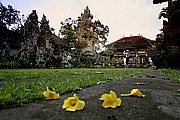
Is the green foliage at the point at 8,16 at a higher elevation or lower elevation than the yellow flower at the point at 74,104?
higher

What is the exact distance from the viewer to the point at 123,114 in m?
1.05

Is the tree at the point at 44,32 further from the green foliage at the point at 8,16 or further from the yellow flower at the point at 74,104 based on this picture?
the yellow flower at the point at 74,104

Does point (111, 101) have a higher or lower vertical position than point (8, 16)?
lower

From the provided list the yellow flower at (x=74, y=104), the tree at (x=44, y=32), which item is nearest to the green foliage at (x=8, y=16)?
Answer: the tree at (x=44, y=32)

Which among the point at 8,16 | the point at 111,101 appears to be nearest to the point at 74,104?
the point at 111,101

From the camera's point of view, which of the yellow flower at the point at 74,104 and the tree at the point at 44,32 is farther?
the tree at the point at 44,32

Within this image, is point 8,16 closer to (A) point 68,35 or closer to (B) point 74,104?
(A) point 68,35

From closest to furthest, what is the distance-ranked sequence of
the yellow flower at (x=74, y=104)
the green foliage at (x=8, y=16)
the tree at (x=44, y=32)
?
the yellow flower at (x=74, y=104) < the green foliage at (x=8, y=16) < the tree at (x=44, y=32)

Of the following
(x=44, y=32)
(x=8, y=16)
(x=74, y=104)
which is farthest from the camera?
(x=44, y=32)

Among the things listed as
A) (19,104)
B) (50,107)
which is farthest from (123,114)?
(19,104)

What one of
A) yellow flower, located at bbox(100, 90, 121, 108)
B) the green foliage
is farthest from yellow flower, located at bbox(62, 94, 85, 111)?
the green foliage

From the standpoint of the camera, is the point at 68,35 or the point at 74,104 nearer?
the point at 74,104

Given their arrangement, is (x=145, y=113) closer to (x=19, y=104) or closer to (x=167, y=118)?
(x=167, y=118)

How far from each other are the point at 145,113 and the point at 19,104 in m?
0.78
